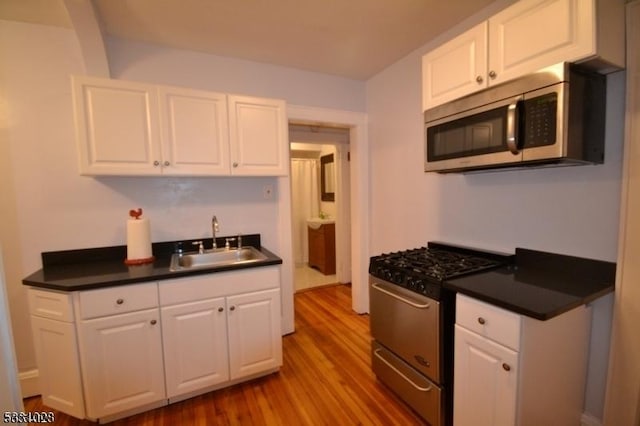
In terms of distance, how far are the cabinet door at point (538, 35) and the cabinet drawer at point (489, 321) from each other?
109 cm

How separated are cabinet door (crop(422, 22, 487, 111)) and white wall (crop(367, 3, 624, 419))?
1.56ft

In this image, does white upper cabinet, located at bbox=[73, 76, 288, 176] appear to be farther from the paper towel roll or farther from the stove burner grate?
the stove burner grate

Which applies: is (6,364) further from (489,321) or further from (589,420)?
(589,420)

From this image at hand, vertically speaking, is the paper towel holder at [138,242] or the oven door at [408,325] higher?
the paper towel holder at [138,242]

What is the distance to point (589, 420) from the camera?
58.9 inches

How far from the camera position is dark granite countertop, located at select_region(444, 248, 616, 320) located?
1.20 meters

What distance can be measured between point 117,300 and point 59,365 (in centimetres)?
51

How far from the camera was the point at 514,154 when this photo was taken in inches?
54.1

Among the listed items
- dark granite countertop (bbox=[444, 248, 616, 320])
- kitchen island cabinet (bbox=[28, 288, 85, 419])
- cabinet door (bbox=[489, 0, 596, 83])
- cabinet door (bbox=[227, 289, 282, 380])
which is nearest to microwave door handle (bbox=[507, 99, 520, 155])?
cabinet door (bbox=[489, 0, 596, 83])

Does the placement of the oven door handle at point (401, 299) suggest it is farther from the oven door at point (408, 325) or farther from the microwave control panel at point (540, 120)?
the microwave control panel at point (540, 120)

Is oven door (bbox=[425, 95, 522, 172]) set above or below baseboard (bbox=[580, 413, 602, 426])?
above

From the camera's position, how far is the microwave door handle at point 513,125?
4.40 ft

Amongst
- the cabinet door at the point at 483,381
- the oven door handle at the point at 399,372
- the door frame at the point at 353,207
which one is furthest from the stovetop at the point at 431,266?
the door frame at the point at 353,207

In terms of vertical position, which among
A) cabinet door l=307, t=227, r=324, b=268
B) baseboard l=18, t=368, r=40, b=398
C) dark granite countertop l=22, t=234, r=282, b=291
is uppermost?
dark granite countertop l=22, t=234, r=282, b=291
